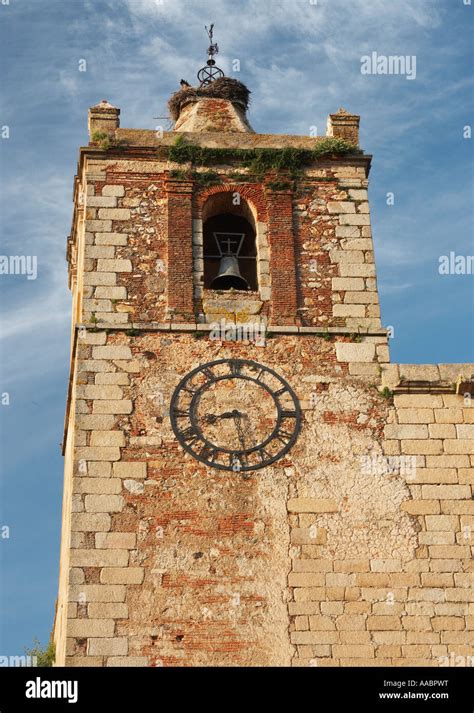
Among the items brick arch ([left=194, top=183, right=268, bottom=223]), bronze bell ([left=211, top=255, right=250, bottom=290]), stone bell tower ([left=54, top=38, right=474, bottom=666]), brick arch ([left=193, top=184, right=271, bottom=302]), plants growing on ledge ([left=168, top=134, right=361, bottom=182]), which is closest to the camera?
stone bell tower ([left=54, top=38, right=474, bottom=666])

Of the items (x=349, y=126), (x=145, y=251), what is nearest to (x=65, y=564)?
(x=145, y=251)

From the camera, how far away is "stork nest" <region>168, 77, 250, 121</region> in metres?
21.5

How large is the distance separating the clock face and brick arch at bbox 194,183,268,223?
97.4 inches

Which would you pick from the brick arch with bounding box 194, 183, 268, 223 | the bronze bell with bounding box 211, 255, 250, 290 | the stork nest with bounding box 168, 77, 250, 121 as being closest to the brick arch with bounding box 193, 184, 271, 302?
the brick arch with bounding box 194, 183, 268, 223

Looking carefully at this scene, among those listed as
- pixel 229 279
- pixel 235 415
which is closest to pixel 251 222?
pixel 229 279

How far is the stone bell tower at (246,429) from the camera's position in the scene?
52.5 ft

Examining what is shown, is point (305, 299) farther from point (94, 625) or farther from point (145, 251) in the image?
point (94, 625)

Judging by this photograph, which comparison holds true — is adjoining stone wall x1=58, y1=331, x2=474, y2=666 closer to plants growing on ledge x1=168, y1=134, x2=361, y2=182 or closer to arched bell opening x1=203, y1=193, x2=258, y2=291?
arched bell opening x1=203, y1=193, x2=258, y2=291

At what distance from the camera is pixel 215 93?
2153 cm

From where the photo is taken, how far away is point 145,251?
736 inches

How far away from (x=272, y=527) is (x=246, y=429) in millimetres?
1309

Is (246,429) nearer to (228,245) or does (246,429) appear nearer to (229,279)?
(229,279)
